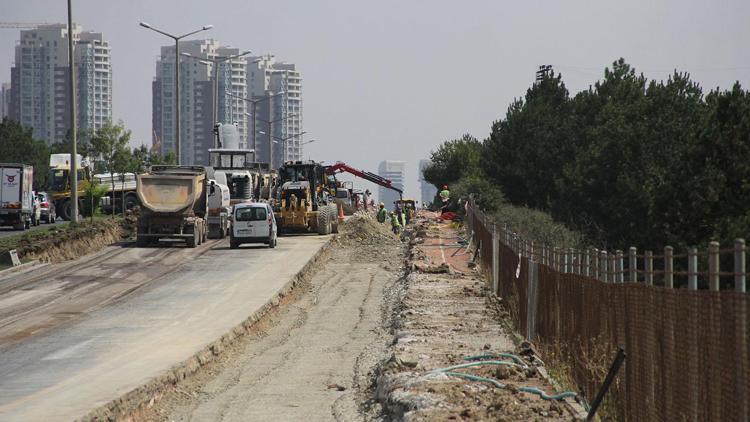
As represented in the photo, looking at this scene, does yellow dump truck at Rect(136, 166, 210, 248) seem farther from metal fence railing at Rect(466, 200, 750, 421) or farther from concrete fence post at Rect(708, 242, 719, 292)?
concrete fence post at Rect(708, 242, 719, 292)

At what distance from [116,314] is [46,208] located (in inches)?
1621

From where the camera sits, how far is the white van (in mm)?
50719

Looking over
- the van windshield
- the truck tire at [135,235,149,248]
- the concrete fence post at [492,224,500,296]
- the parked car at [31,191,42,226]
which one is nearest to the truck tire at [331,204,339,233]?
the van windshield

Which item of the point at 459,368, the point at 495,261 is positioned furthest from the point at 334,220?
the point at 459,368

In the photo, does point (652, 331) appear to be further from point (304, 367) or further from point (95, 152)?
point (95, 152)

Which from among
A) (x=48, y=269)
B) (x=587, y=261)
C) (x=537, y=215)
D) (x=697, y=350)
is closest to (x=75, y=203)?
(x=48, y=269)

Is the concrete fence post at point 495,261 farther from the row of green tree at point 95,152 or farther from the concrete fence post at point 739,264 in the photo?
the row of green tree at point 95,152

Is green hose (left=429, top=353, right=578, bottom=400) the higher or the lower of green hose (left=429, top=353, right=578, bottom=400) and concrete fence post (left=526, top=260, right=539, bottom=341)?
the lower

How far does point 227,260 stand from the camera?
4609cm

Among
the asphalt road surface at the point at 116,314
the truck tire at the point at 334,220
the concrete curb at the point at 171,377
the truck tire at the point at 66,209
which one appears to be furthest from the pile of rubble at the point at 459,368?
the truck tire at the point at 66,209

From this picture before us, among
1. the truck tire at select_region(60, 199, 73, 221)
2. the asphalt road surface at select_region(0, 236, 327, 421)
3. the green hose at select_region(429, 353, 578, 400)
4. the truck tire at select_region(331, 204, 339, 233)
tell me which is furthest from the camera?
the truck tire at select_region(60, 199, 73, 221)

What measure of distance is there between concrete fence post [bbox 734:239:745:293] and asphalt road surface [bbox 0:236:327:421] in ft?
31.8

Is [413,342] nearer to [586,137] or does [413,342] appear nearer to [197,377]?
[197,377]

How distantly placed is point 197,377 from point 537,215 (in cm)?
4937
